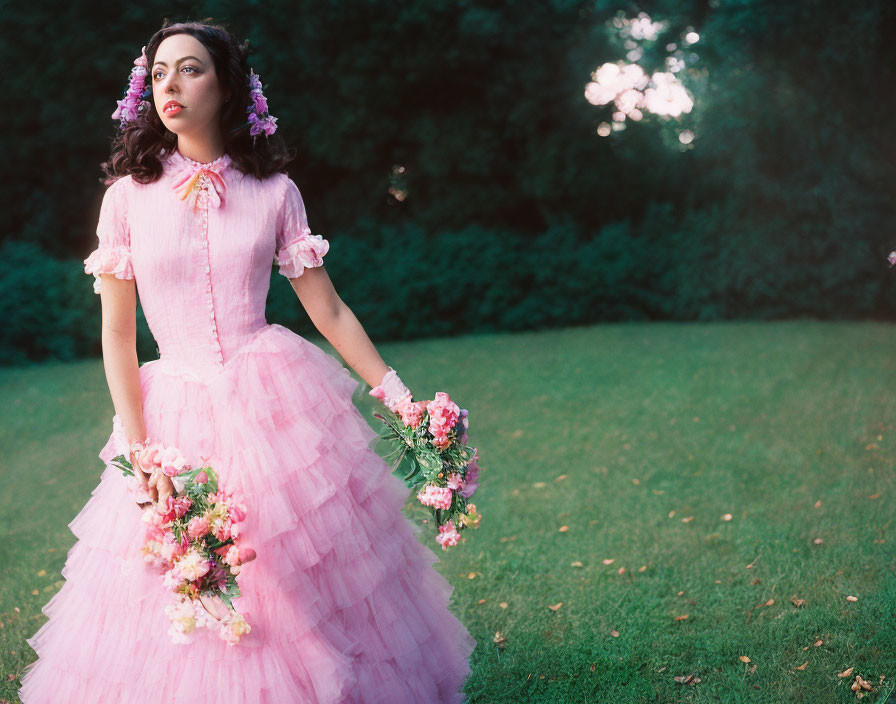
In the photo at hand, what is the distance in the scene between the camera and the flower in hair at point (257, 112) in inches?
94.5

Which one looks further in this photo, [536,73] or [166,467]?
[536,73]

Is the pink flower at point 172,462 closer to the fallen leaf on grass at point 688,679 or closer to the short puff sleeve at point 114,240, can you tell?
the short puff sleeve at point 114,240

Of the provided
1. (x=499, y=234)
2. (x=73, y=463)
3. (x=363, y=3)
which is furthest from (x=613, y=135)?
(x=73, y=463)

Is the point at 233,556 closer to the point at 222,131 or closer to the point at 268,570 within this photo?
the point at 268,570

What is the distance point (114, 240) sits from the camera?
2232 mm

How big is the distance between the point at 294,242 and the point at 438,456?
0.70 meters

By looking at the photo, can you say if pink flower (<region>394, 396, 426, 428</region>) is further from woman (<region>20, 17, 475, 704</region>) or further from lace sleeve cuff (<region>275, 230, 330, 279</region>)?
lace sleeve cuff (<region>275, 230, 330, 279</region>)

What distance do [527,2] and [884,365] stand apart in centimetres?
775

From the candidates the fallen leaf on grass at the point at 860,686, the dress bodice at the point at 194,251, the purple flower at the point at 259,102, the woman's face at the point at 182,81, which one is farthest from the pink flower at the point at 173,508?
the fallen leaf on grass at the point at 860,686

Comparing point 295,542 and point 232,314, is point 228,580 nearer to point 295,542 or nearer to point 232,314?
point 295,542

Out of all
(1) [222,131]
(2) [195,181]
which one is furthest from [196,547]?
(1) [222,131]

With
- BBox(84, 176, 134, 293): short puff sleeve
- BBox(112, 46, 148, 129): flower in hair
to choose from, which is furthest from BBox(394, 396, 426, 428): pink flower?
BBox(112, 46, 148, 129): flower in hair

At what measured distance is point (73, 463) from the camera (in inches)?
283

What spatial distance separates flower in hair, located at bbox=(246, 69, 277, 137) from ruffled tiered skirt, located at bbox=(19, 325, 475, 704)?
54 cm
